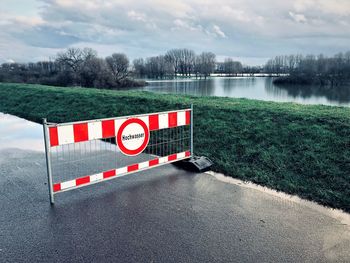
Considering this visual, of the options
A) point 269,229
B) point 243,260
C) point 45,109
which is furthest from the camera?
point 45,109

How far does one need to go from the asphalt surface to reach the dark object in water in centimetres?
58

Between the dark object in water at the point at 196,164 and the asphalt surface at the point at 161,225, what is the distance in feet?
1.90

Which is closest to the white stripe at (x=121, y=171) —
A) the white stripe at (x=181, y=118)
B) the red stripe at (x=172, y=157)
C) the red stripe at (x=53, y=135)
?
the red stripe at (x=172, y=157)

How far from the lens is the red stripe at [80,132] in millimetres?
4474

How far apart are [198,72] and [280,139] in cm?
9739

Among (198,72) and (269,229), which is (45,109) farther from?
(198,72)

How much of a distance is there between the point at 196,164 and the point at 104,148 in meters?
2.67

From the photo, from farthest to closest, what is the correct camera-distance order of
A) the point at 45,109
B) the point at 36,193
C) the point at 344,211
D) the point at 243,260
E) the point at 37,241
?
the point at 45,109 < the point at 36,193 < the point at 344,211 < the point at 37,241 < the point at 243,260

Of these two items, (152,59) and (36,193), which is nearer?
(36,193)

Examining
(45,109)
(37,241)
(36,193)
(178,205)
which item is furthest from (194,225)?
(45,109)

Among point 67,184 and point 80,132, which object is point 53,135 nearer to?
point 80,132

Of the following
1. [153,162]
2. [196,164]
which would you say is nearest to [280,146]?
[196,164]

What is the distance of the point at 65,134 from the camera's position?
14.4ft

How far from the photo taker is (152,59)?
103000mm
